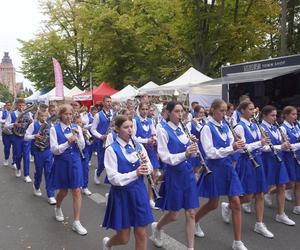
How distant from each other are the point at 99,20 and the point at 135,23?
2809mm

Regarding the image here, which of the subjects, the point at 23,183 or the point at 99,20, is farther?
the point at 99,20

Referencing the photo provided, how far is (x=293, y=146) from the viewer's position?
21.4ft

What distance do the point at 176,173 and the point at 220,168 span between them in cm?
63

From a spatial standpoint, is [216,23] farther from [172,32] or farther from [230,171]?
[230,171]

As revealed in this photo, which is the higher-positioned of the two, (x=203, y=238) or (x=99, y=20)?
(x=99, y=20)

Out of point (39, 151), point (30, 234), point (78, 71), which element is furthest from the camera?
point (78, 71)

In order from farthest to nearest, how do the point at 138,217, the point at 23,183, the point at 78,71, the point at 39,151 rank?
the point at 78,71 → the point at 23,183 → the point at 39,151 → the point at 138,217

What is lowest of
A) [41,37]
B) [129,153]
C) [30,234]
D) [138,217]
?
[30,234]

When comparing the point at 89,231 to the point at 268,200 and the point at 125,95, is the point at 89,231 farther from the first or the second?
the point at 125,95

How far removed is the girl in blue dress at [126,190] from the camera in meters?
4.42

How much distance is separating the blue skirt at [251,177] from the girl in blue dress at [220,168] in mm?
443

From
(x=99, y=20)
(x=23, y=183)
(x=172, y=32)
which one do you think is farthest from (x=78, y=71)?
(x=23, y=183)

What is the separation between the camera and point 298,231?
19.7ft

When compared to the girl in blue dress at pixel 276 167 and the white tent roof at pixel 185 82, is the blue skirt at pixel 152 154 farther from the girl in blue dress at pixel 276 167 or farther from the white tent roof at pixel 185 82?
the white tent roof at pixel 185 82
